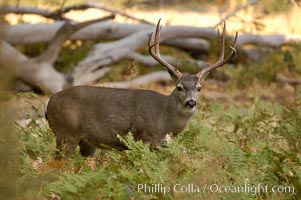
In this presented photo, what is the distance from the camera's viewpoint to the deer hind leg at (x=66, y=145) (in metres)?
8.20

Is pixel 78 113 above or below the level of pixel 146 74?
below

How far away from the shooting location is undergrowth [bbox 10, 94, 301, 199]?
593 cm

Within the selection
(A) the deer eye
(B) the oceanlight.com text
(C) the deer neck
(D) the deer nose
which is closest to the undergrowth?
(B) the oceanlight.com text

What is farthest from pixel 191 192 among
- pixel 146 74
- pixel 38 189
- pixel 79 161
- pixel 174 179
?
pixel 146 74

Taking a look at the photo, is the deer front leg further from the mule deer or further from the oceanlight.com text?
the oceanlight.com text

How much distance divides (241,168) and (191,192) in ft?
4.34

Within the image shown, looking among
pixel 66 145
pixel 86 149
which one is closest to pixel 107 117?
pixel 86 149

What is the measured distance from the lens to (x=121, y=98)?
344 inches

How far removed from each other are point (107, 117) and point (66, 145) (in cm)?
59

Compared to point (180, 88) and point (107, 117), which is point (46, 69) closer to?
point (180, 88)

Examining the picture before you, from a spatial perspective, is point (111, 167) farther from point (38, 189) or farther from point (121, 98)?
point (121, 98)

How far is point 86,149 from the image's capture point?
29.0ft

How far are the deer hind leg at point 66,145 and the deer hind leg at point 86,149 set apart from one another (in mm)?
248

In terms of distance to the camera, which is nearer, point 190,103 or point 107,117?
point 107,117
